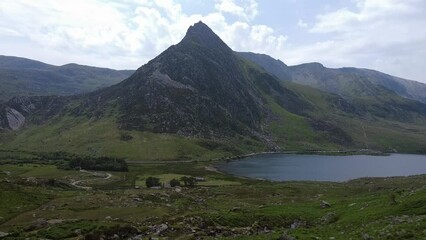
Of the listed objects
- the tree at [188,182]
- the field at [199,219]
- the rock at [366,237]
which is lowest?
the tree at [188,182]

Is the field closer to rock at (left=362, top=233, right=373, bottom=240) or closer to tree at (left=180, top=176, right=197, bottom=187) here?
rock at (left=362, top=233, right=373, bottom=240)

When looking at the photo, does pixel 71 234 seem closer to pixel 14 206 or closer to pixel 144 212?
pixel 144 212

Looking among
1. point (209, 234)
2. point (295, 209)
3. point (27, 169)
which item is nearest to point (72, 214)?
point (209, 234)

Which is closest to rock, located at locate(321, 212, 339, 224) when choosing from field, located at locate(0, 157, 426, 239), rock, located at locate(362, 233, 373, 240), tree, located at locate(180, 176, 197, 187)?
field, located at locate(0, 157, 426, 239)

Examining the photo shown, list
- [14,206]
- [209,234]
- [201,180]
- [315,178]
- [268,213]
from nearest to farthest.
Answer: [209,234]
[268,213]
[14,206]
[201,180]
[315,178]

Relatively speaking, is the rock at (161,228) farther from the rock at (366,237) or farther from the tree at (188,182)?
the tree at (188,182)

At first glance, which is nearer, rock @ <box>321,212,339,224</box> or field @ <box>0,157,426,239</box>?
field @ <box>0,157,426,239</box>

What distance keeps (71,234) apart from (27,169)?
13914 cm

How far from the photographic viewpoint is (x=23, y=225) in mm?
55250

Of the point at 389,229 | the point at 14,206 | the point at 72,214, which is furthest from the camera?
the point at 14,206

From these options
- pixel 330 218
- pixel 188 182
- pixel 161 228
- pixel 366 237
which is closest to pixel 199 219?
pixel 161 228

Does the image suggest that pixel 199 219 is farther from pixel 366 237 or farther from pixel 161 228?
pixel 366 237

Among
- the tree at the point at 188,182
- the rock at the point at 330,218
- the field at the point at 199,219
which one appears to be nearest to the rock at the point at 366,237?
the field at the point at 199,219

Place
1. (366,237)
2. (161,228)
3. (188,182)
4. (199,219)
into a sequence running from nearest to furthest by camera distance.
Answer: (366,237), (161,228), (199,219), (188,182)
